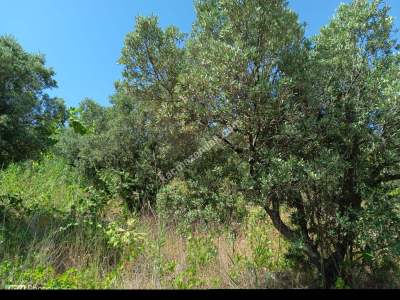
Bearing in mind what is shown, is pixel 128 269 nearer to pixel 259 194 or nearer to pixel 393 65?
pixel 259 194

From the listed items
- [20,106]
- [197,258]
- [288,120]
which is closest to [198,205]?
[197,258]

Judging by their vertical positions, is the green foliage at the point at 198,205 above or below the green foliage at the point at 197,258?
above

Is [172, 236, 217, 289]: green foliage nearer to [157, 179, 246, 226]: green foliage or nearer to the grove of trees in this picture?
[157, 179, 246, 226]: green foliage

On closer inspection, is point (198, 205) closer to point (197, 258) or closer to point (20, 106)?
point (197, 258)

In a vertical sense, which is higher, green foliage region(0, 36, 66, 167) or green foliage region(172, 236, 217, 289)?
green foliage region(0, 36, 66, 167)

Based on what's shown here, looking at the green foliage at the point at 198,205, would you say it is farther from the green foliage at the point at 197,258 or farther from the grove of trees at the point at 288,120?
the green foliage at the point at 197,258

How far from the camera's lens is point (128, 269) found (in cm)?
578

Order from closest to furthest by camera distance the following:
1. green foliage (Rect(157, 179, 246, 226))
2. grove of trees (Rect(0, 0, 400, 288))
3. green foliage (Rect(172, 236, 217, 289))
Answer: grove of trees (Rect(0, 0, 400, 288))
green foliage (Rect(157, 179, 246, 226))
green foliage (Rect(172, 236, 217, 289))

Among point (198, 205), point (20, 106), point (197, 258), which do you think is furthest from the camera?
point (20, 106)

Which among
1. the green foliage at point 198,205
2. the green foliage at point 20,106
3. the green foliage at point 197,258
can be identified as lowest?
the green foliage at point 197,258

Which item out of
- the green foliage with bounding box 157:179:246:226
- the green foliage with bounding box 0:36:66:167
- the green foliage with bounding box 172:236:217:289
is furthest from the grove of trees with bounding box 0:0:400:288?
the green foliage with bounding box 0:36:66:167

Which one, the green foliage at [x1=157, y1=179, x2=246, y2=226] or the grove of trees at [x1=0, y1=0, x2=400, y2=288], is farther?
the green foliage at [x1=157, y1=179, x2=246, y2=226]

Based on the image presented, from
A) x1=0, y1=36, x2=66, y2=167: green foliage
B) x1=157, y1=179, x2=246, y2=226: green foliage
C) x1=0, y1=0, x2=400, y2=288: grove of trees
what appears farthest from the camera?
x1=0, y1=36, x2=66, y2=167: green foliage

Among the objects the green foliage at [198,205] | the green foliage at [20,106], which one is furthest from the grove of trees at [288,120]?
the green foliage at [20,106]
